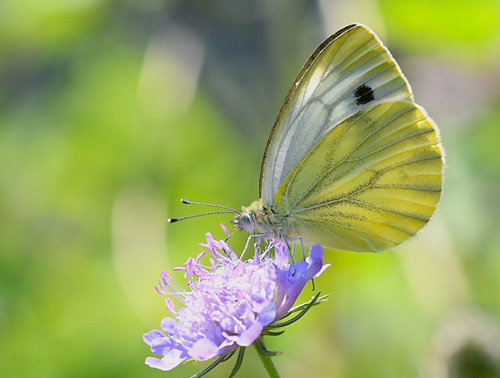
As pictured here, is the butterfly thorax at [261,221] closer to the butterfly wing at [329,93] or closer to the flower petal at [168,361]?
the butterfly wing at [329,93]

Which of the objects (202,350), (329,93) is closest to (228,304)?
(202,350)

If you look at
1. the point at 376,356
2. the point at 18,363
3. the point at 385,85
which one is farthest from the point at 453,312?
the point at 18,363

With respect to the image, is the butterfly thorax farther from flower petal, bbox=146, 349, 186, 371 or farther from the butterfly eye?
flower petal, bbox=146, 349, 186, 371

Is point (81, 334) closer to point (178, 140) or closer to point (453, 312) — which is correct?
point (178, 140)

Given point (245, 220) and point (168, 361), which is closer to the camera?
point (168, 361)

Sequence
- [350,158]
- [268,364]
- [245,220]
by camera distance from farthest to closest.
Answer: [350,158]
[245,220]
[268,364]

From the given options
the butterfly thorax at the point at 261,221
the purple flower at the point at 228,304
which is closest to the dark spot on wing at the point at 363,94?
the butterfly thorax at the point at 261,221

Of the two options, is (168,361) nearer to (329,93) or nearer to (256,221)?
(256,221)
